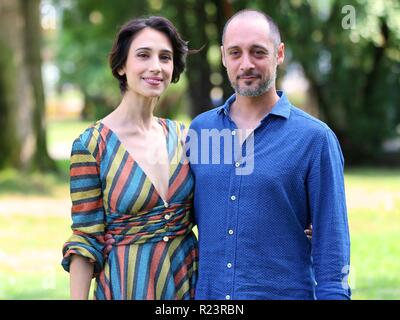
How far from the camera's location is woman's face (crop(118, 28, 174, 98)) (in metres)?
3.25

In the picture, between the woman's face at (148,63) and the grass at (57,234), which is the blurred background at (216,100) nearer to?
the grass at (57,234)

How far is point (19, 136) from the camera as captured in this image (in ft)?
48.8

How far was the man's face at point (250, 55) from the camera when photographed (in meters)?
3.08

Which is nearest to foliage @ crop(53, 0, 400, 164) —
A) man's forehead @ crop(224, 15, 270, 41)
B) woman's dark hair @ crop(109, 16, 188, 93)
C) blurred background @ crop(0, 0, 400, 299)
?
blurred background @ crop(0, 0, 400, 299)

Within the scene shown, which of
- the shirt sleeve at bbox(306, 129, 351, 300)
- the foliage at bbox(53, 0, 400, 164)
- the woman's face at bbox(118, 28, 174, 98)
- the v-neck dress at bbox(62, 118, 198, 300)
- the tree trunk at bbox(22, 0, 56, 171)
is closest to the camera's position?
the shirt sleeve at bbox(306, 129, 351, 300)

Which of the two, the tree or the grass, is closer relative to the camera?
the grass

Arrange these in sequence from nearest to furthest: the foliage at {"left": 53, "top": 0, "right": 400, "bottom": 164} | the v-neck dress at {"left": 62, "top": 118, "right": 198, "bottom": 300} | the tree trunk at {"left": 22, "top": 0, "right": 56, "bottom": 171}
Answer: the v-neck dress at {"left": 62, "top": 118, "right": 198, "bottom": 300} < the tree trunk at {"left": 22, "top": 0, "right": 56, "bottom": 171} < the foliage at {"left": 53, "top": 0, "right": 400, "bottom": 164}

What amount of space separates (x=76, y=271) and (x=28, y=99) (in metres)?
12.4

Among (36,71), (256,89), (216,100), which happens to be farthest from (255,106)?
(216,100)

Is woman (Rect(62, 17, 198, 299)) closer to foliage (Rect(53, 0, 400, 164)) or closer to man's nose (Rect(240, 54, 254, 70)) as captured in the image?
man's nose (Rect(240, 54, 254, 70))

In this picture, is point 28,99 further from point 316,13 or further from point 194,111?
point 316,13

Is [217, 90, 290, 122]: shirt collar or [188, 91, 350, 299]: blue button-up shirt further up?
[217, 90, 290, 122]: shirt collar

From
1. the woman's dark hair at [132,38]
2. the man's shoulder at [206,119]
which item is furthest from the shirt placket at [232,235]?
the woman's dark hair at [132,38]

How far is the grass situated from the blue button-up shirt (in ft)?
14.7
